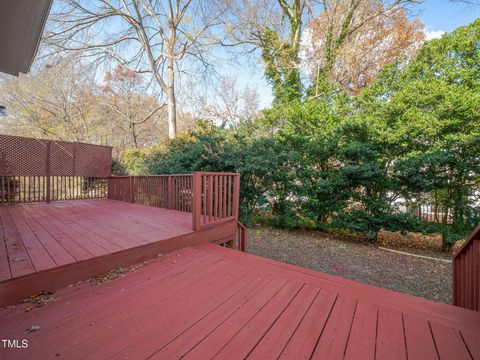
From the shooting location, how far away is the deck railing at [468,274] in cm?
170

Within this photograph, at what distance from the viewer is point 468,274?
1.89 meters

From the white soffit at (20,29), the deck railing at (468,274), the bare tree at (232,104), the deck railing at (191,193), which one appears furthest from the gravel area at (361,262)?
the bare tree at (232,104)

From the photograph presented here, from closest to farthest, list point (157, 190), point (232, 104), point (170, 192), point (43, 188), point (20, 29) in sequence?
point (20, 29) → point (170, 192) → point (157, 190) → point (43, 188) → point (232, 104)

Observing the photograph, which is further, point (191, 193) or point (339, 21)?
point (339, 21)

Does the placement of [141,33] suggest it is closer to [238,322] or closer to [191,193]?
[191,193]

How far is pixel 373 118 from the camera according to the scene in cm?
568

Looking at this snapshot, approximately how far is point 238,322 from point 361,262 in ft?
12.6

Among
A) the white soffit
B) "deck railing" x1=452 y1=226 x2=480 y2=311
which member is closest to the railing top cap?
"deck railing" x1=452 y1=226 x2=480 y2=311

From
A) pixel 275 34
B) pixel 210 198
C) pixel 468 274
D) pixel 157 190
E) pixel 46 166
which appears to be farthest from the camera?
pixel 275 34

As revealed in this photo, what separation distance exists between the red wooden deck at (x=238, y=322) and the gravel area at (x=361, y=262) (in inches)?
87.9

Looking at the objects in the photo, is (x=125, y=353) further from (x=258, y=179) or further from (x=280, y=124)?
(x=280, y=124)

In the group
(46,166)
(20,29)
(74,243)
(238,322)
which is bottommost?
(238,322)

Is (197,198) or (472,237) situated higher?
(197,198)

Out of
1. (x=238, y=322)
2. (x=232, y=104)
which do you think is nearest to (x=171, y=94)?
(x=232, y=104)
